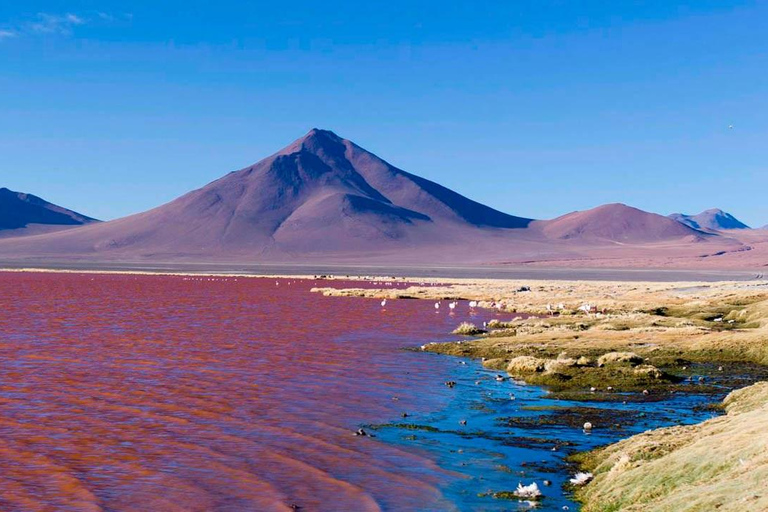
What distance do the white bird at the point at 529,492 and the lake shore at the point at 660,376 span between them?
0.69 m

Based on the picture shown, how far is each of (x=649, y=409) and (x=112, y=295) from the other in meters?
55.7

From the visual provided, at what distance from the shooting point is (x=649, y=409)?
18.6m

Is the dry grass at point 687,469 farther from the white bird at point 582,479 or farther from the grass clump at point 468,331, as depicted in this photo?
the grass clump at point 468,331

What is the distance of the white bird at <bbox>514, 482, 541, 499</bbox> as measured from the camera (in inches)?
484

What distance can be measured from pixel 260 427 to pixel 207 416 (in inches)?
66.3

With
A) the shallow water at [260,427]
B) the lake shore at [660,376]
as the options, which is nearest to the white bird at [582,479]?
the lake shore at [660,376]

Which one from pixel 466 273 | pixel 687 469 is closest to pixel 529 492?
pixel 687 469

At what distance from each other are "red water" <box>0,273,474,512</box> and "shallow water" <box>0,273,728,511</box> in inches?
1.9

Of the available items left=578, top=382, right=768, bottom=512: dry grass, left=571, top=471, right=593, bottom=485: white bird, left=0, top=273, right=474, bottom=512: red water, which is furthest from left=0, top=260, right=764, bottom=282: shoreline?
left=571, top=471, right=593, bottom=485: white bird

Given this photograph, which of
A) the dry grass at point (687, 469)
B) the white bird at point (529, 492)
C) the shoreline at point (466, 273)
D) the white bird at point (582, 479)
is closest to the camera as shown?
the dry grass at point (687, 469)

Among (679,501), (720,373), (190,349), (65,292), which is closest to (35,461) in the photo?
(679,501)

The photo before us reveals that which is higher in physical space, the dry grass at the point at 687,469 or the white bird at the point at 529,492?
the dry grass at the point at 687,469

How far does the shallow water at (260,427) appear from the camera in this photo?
12734 millimetres

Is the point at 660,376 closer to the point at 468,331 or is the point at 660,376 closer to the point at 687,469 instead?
the point at 687,469
